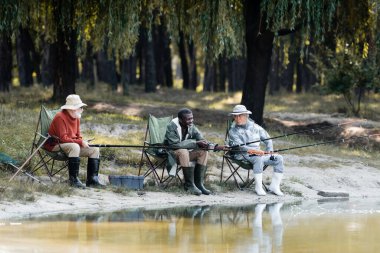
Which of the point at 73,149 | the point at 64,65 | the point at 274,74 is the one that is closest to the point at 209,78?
the point at 274,74

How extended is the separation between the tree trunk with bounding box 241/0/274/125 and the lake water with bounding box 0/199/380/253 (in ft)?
32.8

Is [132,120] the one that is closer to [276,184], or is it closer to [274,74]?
[276,184]

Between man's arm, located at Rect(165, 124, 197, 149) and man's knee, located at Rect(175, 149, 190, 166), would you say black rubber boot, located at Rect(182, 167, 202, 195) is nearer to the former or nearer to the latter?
man's knee, located at Rect(175, 149, 190, 166)

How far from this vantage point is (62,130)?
47.4ft

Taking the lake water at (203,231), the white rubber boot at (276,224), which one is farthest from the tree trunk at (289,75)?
the lake water at (203,231)

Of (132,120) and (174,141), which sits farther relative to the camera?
(132,120)

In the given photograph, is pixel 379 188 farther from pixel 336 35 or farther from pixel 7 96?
pixel 7 96

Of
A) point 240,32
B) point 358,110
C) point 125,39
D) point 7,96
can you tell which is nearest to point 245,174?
point 125,39

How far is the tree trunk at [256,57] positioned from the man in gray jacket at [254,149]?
281 inches

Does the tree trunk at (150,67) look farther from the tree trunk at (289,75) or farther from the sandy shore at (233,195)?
the sandy shore at (233,195)

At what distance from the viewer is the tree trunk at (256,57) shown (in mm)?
23281

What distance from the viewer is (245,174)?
17516 millimetres

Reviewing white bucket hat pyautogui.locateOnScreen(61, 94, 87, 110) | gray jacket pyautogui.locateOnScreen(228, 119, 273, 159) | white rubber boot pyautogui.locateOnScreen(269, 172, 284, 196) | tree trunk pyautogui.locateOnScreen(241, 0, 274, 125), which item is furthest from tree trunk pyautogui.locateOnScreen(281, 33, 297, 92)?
white bucket hat pyautogui.locateOnScreen(61, 94, 87, 110)

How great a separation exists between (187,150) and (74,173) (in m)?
1.84
